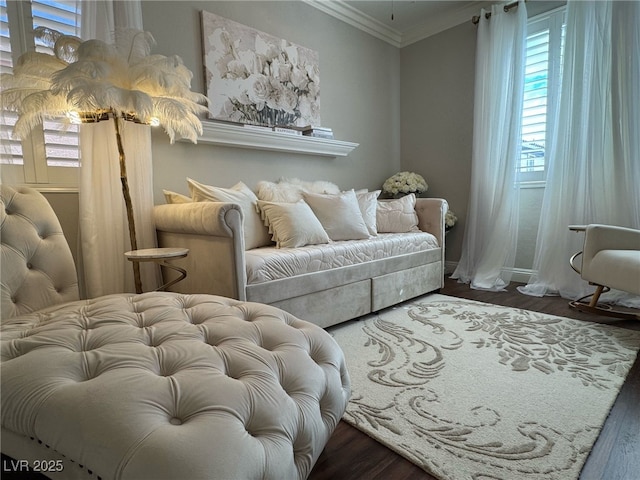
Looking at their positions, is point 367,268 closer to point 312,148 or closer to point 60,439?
point 312,148

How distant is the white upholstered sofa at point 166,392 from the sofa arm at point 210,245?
0.56 m

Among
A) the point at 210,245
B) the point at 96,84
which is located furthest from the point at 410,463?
the point at 96,84

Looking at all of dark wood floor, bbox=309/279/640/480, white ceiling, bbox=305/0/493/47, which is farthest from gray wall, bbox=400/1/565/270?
dark wood floor, bbox=309/279/640/480

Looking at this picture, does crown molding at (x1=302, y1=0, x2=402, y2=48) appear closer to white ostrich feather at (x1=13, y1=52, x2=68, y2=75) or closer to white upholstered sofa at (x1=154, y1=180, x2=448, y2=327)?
white upholstered sofa at (x1=154, y1=180, x2=448, y2=327)

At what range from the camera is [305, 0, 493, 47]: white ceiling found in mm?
3361

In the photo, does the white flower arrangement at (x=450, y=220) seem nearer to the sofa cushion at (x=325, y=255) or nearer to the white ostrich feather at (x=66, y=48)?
the sofa cushion at (x=325, y=255)

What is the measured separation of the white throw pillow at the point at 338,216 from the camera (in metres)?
2.60

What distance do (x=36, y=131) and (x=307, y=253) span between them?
1600 millimetres

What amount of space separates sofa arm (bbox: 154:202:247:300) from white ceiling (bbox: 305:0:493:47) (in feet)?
8.15

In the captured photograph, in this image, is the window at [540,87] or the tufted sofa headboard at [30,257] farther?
the window at [540,87]

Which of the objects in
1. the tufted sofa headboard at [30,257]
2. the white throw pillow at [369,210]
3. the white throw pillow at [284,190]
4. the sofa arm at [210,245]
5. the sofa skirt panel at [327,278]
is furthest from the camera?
the white throw pillow at [369,210]

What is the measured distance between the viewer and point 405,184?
3.84 meters

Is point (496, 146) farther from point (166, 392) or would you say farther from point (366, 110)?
point (166, 392)

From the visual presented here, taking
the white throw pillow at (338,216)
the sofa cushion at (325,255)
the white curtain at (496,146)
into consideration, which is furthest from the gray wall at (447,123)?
the white throw pillow at (338,216)
